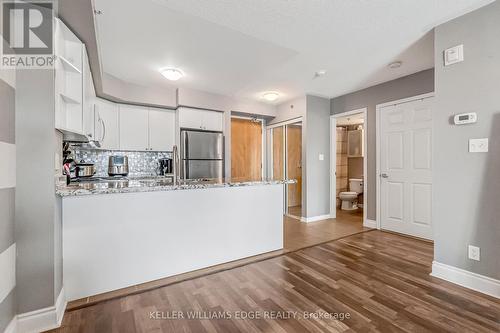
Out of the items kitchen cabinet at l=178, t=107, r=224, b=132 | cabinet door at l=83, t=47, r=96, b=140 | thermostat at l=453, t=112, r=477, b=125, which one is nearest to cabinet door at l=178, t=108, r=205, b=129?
kitchen cabinet at l=178, t=107, r=224, b=132

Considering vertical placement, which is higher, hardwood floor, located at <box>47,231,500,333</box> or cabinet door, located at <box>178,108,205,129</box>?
cabinet door, located at <box>178,108,205,129</box>

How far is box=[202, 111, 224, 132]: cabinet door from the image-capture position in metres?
4.41

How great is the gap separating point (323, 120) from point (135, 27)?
3.63 m

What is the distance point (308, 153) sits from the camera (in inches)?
176

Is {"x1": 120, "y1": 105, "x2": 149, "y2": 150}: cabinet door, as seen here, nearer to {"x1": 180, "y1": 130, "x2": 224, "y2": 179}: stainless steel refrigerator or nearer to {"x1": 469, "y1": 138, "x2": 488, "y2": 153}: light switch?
{"x1": 180, "y1": 130, "x2": 224, "y2": 179}: stainless steel refrigerator

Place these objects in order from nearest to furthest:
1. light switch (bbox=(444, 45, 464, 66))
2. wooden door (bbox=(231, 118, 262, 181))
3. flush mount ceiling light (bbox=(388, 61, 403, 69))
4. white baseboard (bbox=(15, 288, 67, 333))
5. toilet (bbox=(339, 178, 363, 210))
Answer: white baseboard (bbox=(15, 288, 67, 333)) < light switch (bbox=(444, 45, 464, 66)) < flush mount ceiling light (bbox=(388, 61, 403, 69)) < wooden door (bbox=(231, 118, 262, 181)) < toilet (bbox=(339, 178, 363, 210))

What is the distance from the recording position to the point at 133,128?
4.09m

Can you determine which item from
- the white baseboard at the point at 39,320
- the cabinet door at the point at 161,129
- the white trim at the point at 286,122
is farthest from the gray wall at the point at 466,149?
the cabinet door at the point at 161,129

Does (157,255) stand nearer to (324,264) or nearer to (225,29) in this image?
(324,264)

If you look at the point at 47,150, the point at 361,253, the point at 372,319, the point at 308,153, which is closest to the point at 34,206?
the point at 47,150

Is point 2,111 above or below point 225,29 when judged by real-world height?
below

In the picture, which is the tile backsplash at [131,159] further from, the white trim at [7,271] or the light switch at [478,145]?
the light switch at [478,145]

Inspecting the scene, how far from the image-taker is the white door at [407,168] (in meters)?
3.38

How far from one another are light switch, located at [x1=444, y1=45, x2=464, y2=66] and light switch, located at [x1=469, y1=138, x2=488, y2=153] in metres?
0.76
